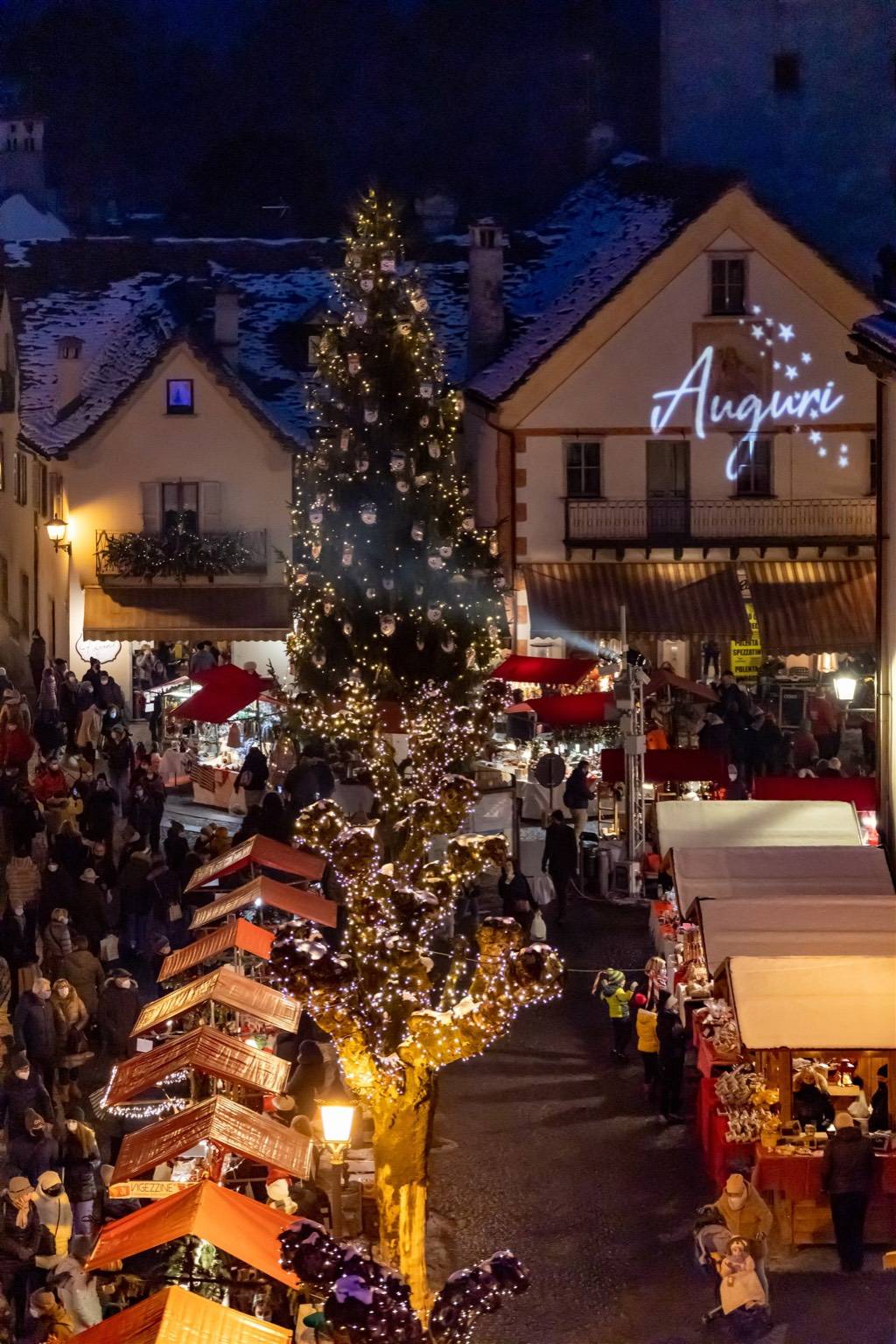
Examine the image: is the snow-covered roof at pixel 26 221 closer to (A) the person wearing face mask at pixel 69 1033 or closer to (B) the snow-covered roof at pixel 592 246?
(B) the snow-covered roof at pixel 592 246

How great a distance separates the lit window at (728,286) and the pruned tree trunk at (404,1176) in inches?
1067

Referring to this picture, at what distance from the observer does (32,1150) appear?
14000 millimetres

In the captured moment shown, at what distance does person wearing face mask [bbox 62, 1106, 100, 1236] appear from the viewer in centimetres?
1448

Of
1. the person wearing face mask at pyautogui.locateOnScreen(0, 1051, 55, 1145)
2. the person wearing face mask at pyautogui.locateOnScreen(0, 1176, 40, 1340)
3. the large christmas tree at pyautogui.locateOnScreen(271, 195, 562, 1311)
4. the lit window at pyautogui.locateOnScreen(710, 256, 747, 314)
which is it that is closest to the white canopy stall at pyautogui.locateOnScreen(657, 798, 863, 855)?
the large christmas tree at pyautogui.locateOnScreen(271, 195, 562, 1311)

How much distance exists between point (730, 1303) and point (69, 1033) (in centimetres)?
807

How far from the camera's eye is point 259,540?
39219mm

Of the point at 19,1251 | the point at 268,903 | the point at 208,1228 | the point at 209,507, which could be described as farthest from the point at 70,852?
the point at 209,507

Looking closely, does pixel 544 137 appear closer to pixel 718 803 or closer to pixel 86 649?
pixel 86 649

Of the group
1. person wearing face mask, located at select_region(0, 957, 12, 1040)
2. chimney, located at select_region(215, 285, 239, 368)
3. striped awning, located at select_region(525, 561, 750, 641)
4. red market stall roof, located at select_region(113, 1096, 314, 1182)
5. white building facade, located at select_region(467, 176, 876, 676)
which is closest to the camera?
red market stall roof, located at select_region(113, 1096, 314, 1182)

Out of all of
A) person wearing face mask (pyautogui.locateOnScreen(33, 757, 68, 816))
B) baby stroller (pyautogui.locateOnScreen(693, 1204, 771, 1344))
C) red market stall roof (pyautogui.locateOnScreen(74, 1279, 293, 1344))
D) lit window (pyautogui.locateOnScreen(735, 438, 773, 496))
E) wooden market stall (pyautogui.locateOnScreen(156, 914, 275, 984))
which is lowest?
baby stroller (pyautogui.locateOnScreen(693, 1204, 771, 1344))

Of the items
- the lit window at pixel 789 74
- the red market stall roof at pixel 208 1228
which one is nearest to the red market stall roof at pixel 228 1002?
the red market stall roof at pixel 208 1228

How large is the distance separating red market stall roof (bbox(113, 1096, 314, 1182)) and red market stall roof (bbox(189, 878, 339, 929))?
624cm

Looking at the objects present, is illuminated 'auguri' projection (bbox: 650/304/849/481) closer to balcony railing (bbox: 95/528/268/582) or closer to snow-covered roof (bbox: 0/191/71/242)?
balcony railing (bbox: 95/528/268/582)

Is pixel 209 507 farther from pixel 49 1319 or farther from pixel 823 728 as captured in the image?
pixel 49 1319
